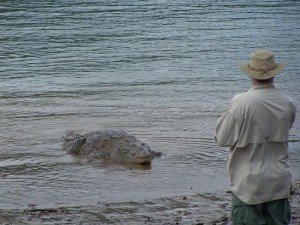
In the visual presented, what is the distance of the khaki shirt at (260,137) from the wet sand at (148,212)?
251 cm

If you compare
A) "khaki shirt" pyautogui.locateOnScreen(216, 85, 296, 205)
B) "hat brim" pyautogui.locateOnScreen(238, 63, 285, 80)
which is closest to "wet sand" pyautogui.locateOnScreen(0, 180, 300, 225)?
"khaki shirt" pyautogui.locateOnScreen(216, 85, 296, 205)

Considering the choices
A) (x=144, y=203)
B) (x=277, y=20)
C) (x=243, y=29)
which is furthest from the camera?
(x=277, y=20)

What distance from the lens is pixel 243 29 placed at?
116 feet

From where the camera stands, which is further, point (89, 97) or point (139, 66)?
point (139, 66)

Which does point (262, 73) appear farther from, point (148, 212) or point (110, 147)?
point (110, 147)

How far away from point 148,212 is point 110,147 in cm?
426

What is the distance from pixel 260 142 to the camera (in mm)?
6051

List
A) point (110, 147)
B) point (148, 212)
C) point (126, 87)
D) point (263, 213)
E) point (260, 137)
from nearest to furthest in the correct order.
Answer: point (260, 137) < point (263, 213) < point (148, 212) < point (110, 147) < point (126, 87)

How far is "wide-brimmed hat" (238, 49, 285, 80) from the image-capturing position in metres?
6.07

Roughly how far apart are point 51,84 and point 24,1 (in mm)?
28833

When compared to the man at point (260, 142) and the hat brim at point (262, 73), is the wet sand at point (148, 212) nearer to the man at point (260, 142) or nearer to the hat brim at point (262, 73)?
the man at point (260, 142)

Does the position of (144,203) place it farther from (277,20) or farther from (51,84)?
(277,20)

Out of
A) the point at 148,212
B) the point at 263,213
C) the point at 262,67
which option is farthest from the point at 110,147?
the point at 262,67

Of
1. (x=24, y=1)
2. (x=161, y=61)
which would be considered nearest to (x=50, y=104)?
(x=161, y=61)
